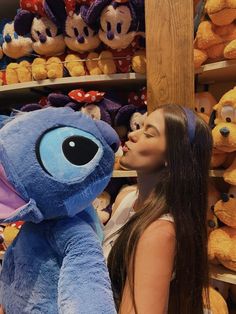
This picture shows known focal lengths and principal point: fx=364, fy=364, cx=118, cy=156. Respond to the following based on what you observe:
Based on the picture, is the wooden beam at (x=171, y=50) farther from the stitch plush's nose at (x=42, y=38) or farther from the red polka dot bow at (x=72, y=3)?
the stitch plush's nose at (x=42, y=38)

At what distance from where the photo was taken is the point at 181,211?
0.74 metres

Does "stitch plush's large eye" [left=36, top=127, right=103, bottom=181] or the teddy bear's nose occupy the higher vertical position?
"stitch plush's large eye" [left=36, top=127, right=103, bottom=181]

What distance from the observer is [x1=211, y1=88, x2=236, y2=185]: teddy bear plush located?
43.0 inches

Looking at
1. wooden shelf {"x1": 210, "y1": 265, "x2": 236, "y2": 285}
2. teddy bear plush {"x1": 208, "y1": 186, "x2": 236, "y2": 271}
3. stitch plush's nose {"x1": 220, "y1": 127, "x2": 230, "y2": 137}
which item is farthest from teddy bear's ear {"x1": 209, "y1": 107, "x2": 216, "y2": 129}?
wooden shelf {"x1": 210, "y1": 265, "x2": 236, "y2": 285}

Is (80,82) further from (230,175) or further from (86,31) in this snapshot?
(230,175)

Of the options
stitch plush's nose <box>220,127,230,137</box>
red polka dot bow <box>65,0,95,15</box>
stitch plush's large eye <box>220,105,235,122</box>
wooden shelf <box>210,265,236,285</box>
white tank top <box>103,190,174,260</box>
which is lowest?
wooden shelf <box>210,265,236,285</box>

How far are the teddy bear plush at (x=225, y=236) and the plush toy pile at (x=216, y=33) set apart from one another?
438 mm

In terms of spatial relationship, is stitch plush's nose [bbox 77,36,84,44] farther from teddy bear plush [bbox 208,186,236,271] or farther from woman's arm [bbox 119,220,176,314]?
woman's arm [bbox 119,220,176,314]

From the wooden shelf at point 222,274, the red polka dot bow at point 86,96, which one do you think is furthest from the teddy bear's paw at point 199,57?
the wooden shelf at point 222,274

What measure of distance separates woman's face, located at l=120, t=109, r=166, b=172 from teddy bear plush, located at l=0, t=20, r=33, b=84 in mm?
793

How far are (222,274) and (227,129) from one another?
18.6 inches

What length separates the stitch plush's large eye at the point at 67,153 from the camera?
0.56m

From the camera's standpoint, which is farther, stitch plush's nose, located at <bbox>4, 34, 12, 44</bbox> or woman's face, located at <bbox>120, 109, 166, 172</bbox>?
stitch plush's nose, located at <bbox>4, 34, 12, 44</bbox>

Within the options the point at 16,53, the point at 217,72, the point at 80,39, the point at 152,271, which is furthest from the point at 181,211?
the point at 16,53
